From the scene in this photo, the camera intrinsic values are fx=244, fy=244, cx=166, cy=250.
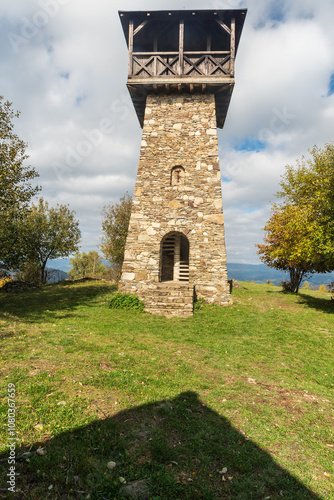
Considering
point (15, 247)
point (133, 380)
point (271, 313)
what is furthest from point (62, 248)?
point (133, 380)

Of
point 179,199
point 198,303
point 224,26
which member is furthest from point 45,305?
point 224,26

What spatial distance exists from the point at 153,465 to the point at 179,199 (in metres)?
11.7

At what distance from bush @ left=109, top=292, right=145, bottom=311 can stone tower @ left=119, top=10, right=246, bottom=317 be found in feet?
1.81

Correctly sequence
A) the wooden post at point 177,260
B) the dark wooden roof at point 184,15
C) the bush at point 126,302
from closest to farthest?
the bush at point 126,302 < the dark wooden roof at point 184,15 < the wooden post at point 177,260

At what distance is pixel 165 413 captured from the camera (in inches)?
168

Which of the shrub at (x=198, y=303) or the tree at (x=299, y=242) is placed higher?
the tree at (x=299, y=242)

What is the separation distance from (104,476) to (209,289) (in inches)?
407

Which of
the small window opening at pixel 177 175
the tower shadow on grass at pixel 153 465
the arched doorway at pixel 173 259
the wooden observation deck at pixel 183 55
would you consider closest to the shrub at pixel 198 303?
the arched doorway at pixel 173 259

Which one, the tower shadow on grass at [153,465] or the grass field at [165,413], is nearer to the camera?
the tower shadow on grass at [153,465]

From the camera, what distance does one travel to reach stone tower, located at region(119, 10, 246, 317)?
1294 centimetres

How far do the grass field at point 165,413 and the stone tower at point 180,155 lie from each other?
444cm

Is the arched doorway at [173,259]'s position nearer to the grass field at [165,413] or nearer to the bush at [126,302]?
the bush at [126,302]

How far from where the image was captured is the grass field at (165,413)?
2.99 metres

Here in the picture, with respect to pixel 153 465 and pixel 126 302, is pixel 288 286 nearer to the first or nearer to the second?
pixel 126 302
